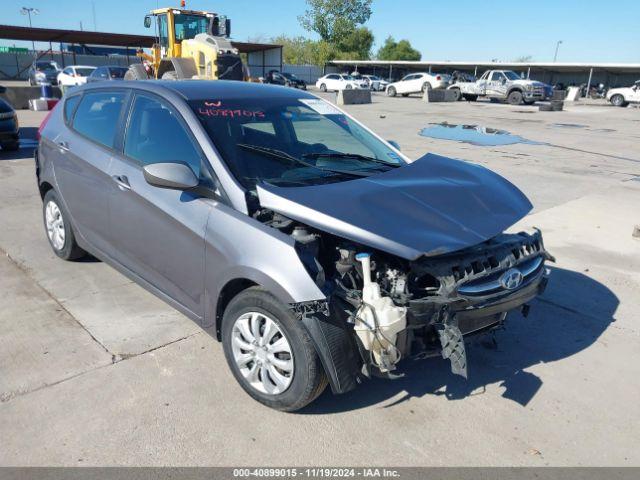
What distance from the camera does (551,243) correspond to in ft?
20.3

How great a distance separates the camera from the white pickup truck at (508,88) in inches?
1251

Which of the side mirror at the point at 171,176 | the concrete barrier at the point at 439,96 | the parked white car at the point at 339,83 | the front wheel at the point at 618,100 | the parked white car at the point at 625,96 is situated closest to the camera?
the side mirror at the point at 171,176

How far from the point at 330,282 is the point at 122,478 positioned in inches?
55.8

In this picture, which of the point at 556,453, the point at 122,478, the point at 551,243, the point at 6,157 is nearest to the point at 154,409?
the point at 122,478

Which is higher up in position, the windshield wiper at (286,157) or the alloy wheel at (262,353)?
the windshield wiper at (286,157)

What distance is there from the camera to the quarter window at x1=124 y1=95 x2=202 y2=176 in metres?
3.43

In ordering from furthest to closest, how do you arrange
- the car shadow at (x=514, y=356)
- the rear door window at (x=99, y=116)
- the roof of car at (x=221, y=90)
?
the rear door window at (x=99, y=116), the roof of car at (x=221, y=90), the car shadow at (x=514, y=356)

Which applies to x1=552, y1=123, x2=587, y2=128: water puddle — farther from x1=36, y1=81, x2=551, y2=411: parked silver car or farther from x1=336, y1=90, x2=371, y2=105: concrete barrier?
x1=36, y1=81, x2=551, y2=411: parked silver car

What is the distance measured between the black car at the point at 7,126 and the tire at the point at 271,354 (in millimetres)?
10208

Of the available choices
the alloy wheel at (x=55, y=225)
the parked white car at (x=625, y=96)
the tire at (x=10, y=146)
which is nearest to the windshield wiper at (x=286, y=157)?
the alloy wheel at (x=55, y=225)

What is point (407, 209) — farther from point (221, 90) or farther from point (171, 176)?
point (221, 90)

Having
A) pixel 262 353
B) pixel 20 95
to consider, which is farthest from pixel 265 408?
pixel 20 95

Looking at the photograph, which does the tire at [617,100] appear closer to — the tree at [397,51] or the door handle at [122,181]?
the door handle at [122,181]

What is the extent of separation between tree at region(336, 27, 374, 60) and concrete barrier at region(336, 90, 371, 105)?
5312 cm
